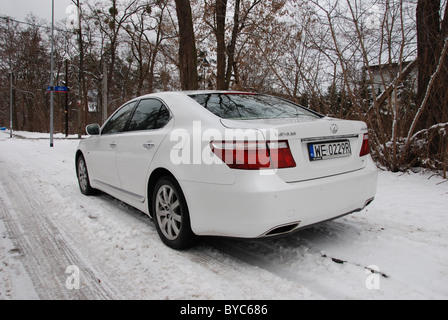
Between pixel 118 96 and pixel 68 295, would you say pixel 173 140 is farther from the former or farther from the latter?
pixel 118 96

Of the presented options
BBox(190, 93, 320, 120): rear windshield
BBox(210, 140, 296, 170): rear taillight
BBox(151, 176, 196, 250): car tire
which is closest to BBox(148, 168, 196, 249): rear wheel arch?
BBox(151, 176, 196, 250): car tire

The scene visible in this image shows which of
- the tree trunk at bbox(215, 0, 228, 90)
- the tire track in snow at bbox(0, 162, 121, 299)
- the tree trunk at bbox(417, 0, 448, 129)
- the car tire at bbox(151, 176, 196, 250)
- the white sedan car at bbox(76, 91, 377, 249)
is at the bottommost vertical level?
the tire track in snow at bbox(0, 162, 121, 299)

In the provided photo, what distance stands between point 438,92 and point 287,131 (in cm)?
462

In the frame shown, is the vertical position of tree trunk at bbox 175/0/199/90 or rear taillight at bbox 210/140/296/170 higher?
tree trunk at bbox 175/0/199/90

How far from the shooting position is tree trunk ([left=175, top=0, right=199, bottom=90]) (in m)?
8.55

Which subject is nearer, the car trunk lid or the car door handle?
the car trunk lid

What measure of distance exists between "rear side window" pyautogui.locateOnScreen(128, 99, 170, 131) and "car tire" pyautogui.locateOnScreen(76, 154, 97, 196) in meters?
1.71

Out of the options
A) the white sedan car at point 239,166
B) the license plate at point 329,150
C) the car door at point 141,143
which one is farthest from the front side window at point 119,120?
the license plate at point 329,150

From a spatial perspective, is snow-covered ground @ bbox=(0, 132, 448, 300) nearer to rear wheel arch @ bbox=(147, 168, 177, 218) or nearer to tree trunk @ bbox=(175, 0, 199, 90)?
rear wheel arch @ bbox=(147, 168, 177, 218)

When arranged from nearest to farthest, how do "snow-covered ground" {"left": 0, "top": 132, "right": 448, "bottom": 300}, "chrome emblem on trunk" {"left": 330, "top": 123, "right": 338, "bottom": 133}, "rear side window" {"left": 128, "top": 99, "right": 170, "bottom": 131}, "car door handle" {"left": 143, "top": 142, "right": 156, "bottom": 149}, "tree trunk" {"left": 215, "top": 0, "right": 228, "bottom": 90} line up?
"snow-covered ground" {"left": 0, "top": 132, "right": 448, "bottom": 300} → "chrome emblem on trunk" {"left": 330, "top": 123, "right": 338, "bottom": 133} → "car door handle" {"left": 143, "top": 142, "right": 156, "bottom": 149} → "rear side window" {"left": 128, "top": 99, "right": 170, "bottom": 131} → "tree trunk" {"left": 215, "top": 0, "right": 228, "bottom": 90}

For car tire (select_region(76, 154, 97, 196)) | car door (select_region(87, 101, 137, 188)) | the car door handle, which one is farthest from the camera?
car tire (select_region(76, 154, 97, 196))

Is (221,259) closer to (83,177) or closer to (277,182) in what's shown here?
(277,182)

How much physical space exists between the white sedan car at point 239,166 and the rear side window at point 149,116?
0.02 m
